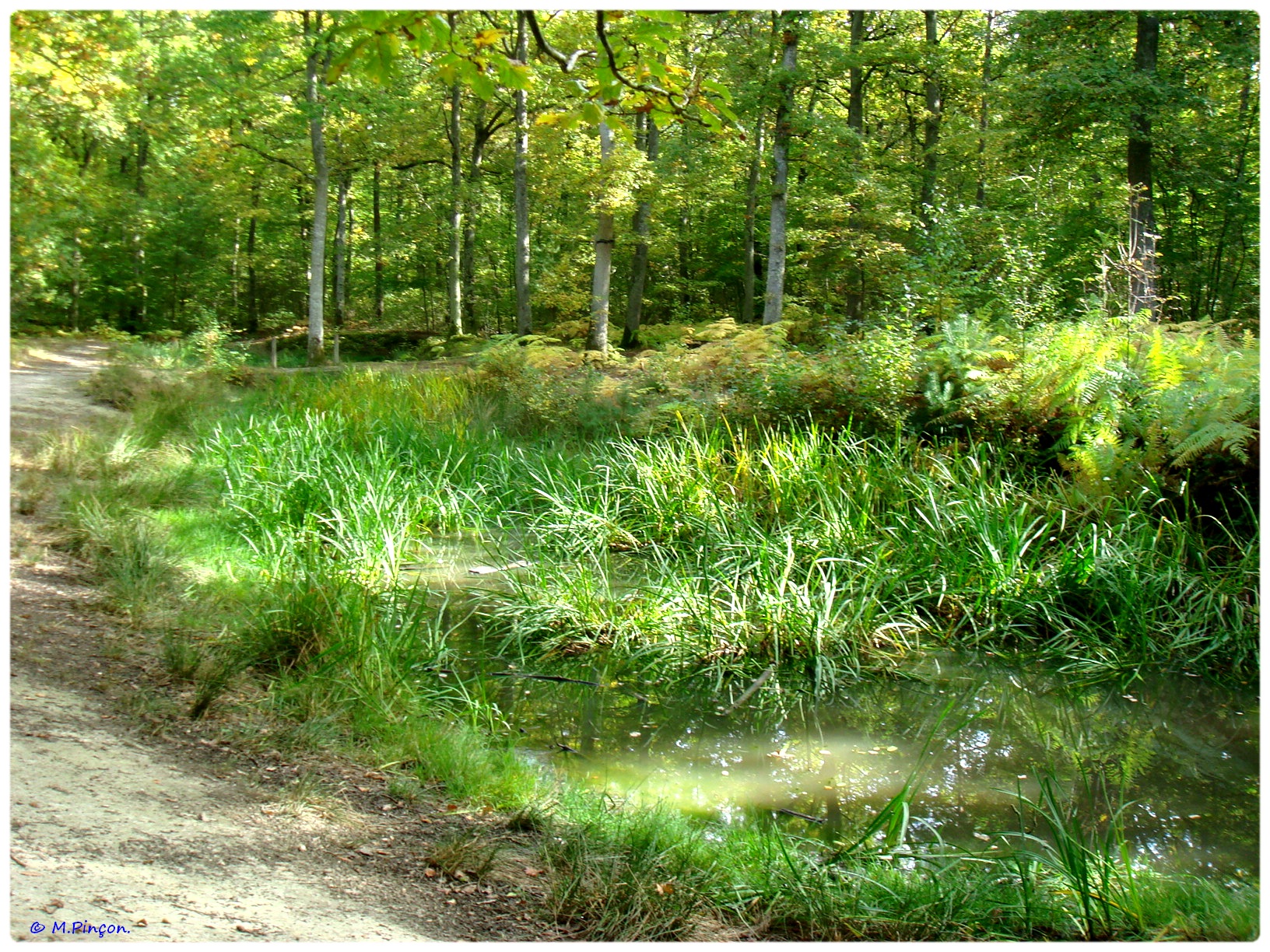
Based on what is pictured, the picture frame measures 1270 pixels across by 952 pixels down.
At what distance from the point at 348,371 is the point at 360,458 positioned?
441 centimetres

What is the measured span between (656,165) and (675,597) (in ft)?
42.1

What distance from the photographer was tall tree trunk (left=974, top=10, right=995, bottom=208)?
1614 cm

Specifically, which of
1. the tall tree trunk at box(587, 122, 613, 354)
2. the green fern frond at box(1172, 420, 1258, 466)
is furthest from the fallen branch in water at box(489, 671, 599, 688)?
the tall tree trunk at box(587, 122, 613, 354)

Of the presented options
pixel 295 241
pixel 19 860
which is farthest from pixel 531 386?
pixel 295 241

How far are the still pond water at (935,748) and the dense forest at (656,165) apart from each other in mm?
2496

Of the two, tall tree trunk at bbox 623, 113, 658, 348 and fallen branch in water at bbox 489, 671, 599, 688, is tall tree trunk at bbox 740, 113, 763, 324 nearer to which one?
tall tree trunk at bbox 623, 113, 658, 348

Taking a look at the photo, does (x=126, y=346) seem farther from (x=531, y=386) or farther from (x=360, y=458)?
(x=360, y=458)

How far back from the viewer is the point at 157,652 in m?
3.99

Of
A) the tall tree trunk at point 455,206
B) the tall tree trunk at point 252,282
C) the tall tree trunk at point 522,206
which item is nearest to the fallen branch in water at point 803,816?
the tall tree trunk at point 522,206

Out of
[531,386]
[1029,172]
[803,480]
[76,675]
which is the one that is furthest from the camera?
[1029,172]

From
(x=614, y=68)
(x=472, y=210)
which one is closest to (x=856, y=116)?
(x=472, y=210)

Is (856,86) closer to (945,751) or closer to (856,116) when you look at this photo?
(856,116)

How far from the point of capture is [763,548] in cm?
511

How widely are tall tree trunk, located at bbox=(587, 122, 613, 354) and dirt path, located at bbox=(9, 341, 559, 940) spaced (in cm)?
1307
